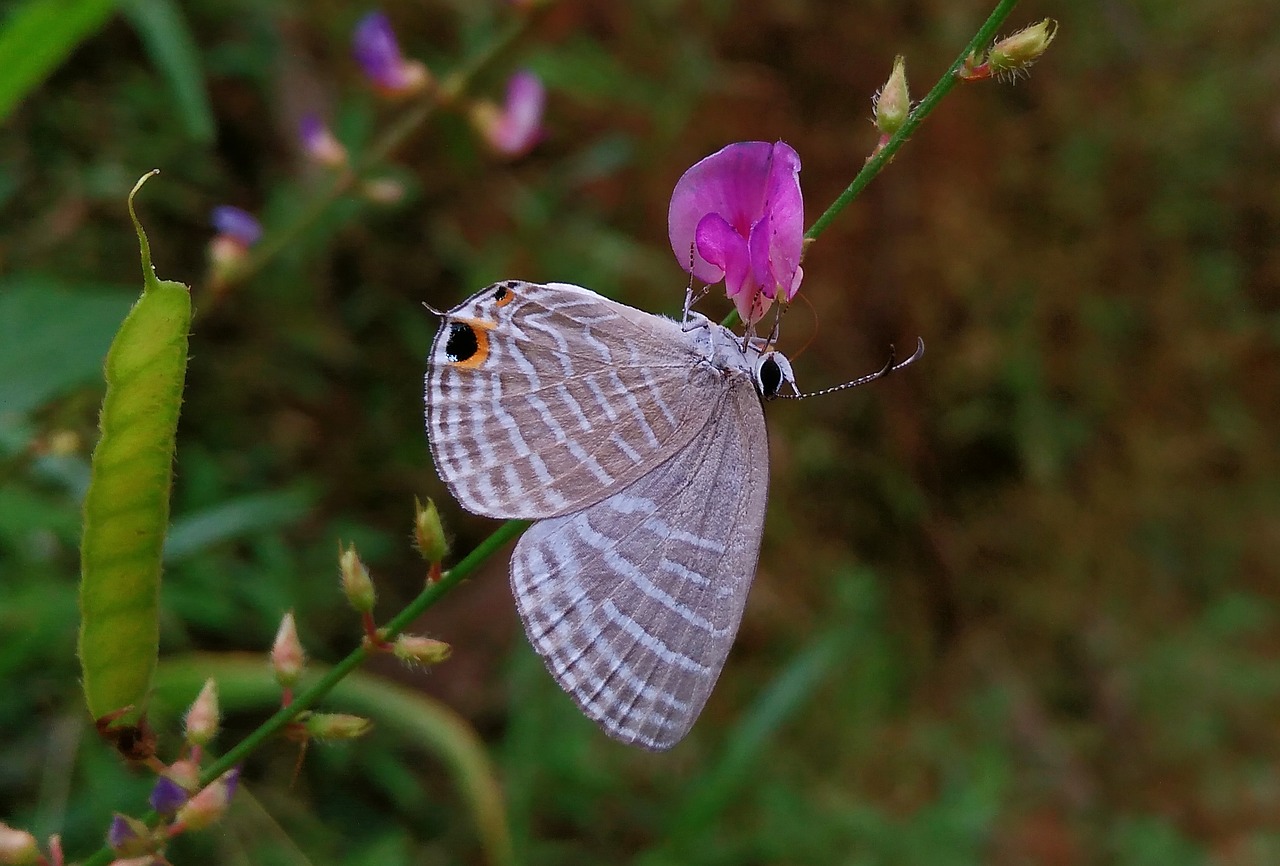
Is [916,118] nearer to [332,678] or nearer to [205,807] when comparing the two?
[332,678]

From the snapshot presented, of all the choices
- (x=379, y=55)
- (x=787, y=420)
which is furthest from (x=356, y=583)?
(x=787, y=420)

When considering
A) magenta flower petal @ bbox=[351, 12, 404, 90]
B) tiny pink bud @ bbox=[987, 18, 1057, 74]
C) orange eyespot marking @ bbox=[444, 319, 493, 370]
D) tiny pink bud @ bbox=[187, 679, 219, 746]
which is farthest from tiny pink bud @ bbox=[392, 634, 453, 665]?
magenta flower petal @ bbox=[351, 12, 404, 90]

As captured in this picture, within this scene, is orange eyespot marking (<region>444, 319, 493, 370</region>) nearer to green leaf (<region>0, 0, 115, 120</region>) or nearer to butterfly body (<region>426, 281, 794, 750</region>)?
butterfly body (<region>426, 281, 794, 750</region>)

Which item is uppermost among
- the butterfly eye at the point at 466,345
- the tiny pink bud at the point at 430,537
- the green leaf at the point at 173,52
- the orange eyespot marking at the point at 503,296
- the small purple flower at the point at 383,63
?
the green leaf at the point at 173,52

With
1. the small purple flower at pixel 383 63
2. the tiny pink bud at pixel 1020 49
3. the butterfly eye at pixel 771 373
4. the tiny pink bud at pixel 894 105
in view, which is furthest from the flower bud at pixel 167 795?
the small purple flower at pixel 383 63

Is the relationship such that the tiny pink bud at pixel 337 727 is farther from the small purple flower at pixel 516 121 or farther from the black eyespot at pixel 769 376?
the small purple flower at pixel 516 121

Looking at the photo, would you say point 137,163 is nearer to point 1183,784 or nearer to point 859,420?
point 859,420
